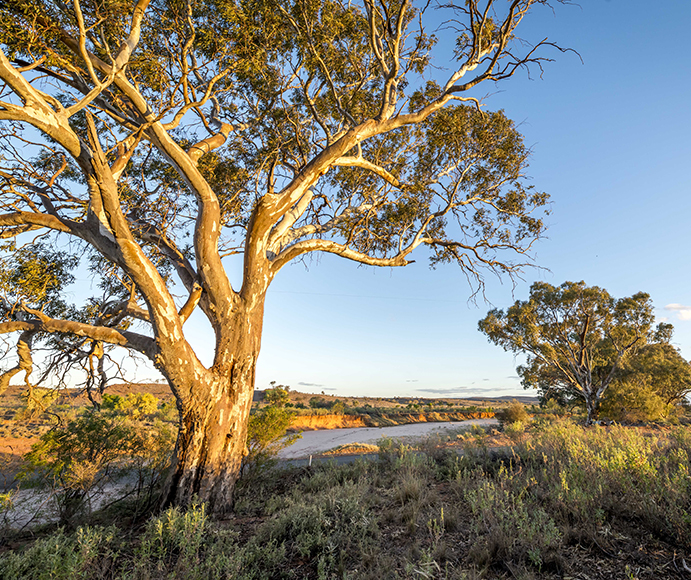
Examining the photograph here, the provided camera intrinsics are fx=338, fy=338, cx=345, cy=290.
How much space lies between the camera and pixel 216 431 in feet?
16.1

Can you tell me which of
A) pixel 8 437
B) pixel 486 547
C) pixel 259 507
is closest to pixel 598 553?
pixel 486 547

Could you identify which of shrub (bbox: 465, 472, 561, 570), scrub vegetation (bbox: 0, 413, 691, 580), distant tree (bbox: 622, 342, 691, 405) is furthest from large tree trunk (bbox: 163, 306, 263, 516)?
distant tree (bbox: 622, 342, 691, 405)

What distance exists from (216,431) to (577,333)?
20064 mm

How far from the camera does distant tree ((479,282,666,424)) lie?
58.0ft

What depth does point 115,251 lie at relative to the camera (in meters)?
4.58

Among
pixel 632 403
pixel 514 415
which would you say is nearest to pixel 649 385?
pixel 632 403

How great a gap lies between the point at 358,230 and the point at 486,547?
7.35 metres

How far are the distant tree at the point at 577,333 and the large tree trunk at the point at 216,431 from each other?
17.5 metres

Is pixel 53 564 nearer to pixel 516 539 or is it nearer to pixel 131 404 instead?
pixel 516 539

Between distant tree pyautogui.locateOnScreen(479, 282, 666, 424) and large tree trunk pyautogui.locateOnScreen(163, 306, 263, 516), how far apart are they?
17504 mm

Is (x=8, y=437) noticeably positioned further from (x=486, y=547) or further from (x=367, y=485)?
(x=486, y=547)

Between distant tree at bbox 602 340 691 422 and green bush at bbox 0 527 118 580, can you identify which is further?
distant tree at bbox 602 340 691 422

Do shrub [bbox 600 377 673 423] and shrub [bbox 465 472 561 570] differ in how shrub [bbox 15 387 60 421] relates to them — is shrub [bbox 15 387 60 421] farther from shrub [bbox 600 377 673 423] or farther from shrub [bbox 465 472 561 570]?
shrub [bbox 600 377 673 423]

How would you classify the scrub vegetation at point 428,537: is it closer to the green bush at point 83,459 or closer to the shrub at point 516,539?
the shrub at point 516,539
